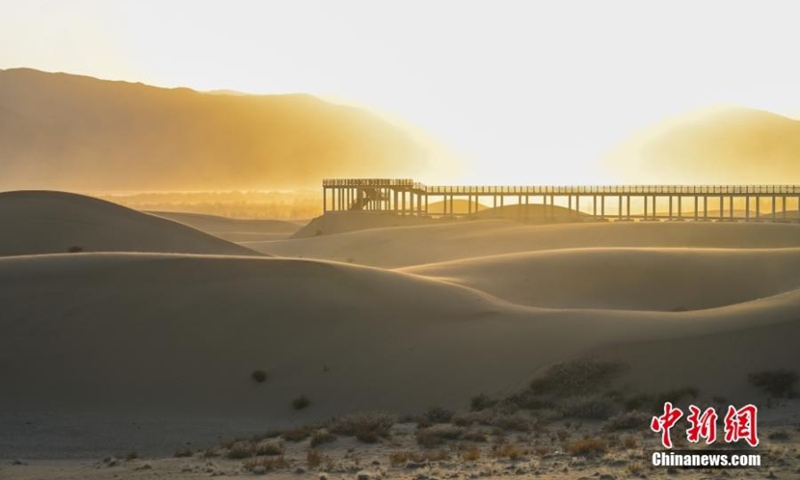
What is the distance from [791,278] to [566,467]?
2721 centimetres

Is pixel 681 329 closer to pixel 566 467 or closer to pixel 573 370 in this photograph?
pixel 573 370

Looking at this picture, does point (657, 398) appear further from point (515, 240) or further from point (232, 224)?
point (232, 224)

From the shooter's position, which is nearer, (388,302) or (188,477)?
(188,477)

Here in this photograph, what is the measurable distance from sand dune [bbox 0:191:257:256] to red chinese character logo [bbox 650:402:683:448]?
30.5 meters

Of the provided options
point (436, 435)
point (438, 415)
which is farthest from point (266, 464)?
point (438, 415)

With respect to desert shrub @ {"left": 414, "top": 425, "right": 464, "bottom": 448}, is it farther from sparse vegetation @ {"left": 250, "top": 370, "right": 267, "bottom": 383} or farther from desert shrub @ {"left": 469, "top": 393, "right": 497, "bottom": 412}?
sparse vegetation @ {"left": 250, "top": 370, "right": 267, "bottom": 383}

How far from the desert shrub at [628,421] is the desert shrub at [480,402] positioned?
3252mm

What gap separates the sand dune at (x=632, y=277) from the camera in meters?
40.1

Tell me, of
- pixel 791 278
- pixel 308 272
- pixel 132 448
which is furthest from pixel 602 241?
pixel 132 448

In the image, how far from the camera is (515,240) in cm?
6919

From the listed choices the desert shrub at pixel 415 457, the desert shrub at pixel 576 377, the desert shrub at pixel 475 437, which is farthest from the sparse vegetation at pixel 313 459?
the desert shrub at pixel 576 377

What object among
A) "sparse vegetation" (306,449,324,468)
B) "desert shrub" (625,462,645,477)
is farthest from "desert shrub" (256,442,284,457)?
"desert shrub" (625,462,645,477)

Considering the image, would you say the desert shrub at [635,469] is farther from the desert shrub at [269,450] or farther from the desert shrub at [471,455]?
the desert shrub at [269,450]

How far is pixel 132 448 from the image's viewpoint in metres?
20.9
